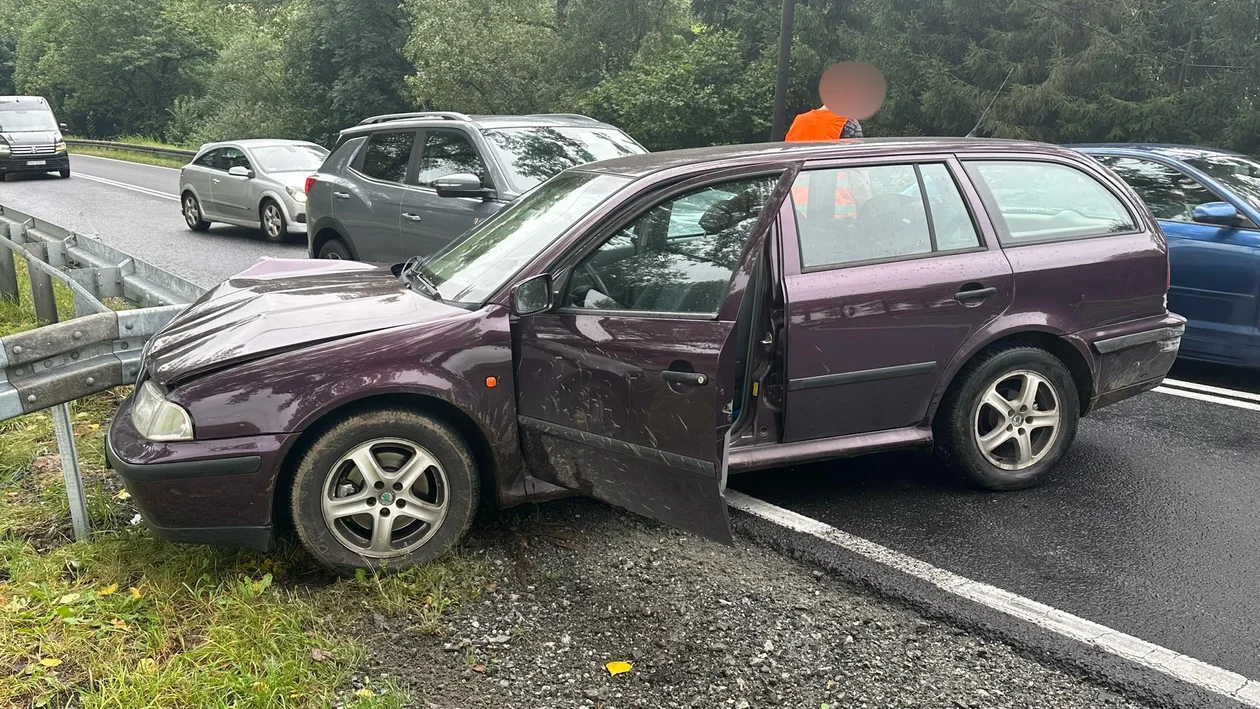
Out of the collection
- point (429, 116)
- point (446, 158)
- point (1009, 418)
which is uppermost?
point (429, 116)

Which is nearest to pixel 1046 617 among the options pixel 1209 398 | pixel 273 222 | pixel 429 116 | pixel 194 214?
pixel 1209 398

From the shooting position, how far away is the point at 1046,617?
3.40m

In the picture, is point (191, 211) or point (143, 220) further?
point (143, 220)

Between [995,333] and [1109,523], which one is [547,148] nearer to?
[995,333]

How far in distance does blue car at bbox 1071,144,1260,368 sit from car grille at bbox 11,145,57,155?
2650cm

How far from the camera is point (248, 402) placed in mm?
3338

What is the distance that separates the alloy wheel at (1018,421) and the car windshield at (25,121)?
92.0 feet

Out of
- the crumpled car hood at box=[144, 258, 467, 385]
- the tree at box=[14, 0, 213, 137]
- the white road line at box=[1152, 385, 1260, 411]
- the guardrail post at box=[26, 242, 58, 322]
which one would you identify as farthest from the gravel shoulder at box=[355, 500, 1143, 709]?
the tree at box=[14, 0, 213, 137]

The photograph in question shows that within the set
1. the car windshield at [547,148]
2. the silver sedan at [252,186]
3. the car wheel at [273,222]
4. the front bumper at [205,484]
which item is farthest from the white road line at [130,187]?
the front bumper at [205,484]

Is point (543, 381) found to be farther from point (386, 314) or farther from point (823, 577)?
point (823, 577)

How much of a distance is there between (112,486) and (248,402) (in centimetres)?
160

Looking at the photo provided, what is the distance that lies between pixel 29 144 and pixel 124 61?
29353 mm

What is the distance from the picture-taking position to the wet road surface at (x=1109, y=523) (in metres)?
3.47

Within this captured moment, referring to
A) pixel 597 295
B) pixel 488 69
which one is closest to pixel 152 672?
pixel 597 295
